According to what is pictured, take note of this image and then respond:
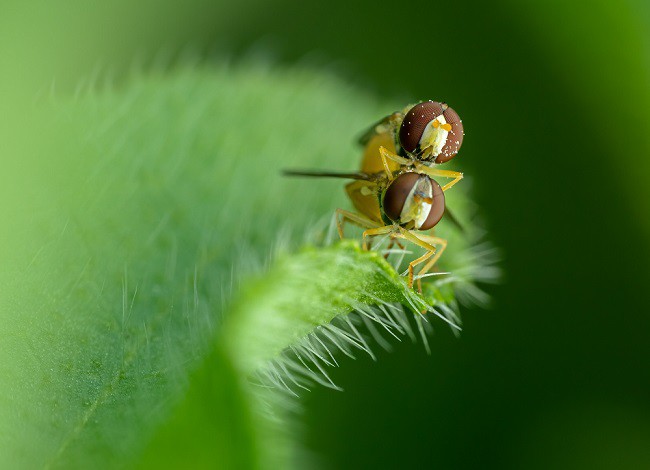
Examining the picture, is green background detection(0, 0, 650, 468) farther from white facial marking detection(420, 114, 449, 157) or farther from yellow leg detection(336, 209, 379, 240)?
white facial marking detection(420, 114, 449, 157)

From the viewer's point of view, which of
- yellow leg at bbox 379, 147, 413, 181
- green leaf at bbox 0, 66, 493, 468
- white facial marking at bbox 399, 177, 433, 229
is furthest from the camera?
yellow leg at bbox 379, 147, 413, 181

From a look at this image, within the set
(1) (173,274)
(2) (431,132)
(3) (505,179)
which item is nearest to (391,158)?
(2) (431,132)

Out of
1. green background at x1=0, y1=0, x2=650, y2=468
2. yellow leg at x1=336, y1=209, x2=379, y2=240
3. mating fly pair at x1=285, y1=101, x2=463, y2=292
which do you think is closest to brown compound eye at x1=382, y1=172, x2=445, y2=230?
mating fly pair at x1=285, y1=101, x2=463, y2=292

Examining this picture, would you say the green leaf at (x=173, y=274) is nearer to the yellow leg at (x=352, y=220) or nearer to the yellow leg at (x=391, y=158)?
the yellow leg at (x=352, y=220)

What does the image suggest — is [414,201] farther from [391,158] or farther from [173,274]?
[173,274]

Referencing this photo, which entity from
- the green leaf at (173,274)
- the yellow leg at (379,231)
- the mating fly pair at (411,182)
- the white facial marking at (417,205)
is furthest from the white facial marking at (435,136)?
the green leaf at (173,274)

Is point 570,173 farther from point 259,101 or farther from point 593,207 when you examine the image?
point 259,101

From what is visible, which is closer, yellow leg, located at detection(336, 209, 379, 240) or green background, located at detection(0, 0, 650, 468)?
yellow leg, located at detection(336, 209, 379, 240)

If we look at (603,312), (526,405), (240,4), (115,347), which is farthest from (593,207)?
(115,347)
